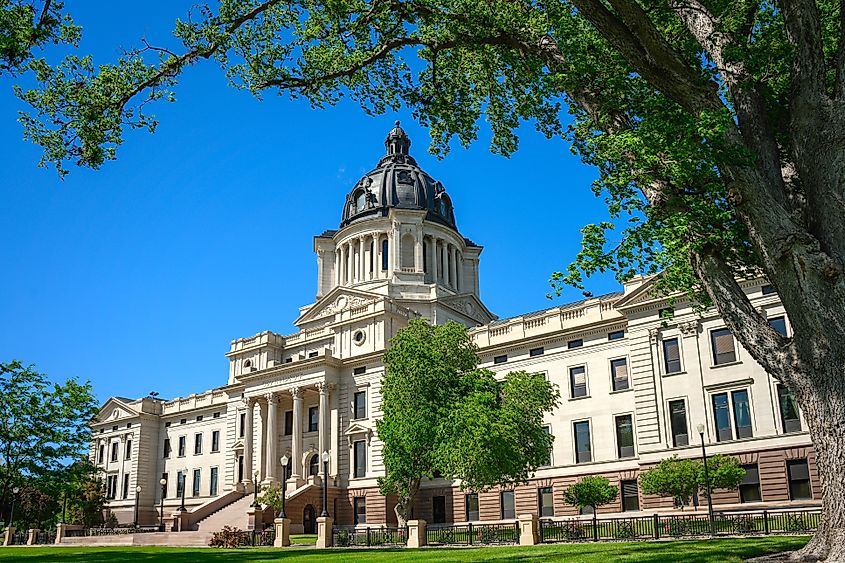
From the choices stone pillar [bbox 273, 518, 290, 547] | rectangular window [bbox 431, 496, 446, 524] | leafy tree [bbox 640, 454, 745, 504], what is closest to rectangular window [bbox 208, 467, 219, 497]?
rectangular window [bbox 431, 496, 446, 524]

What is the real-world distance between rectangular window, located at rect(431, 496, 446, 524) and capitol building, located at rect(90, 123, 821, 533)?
0.12m

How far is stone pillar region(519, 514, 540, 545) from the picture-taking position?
29703mm

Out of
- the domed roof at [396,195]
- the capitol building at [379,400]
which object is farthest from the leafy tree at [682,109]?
the domed roof at [396,195]

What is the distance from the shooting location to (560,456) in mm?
46719

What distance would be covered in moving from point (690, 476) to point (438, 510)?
825 inches

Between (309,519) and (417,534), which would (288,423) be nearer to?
(309,519)

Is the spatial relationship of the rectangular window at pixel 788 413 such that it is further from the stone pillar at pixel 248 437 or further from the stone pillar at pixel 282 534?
the stone pillar at pixel 248 437

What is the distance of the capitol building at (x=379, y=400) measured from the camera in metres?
39.2

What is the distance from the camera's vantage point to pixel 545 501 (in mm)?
46312

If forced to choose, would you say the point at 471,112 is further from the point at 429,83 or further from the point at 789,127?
the point at 789,127

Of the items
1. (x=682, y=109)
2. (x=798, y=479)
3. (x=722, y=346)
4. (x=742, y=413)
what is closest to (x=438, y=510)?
(x=742, y=413)

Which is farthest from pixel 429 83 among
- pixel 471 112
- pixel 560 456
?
pixel 560 456

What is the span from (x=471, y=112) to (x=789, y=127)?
9.53m

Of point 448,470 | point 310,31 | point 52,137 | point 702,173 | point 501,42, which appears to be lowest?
point 448,470
